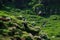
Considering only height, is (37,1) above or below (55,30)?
above

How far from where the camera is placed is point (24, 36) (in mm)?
83062

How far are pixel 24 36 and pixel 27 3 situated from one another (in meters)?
110

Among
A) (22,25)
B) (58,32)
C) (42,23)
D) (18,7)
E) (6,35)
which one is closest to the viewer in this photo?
(6,35)

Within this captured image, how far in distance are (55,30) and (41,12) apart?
32794 mm

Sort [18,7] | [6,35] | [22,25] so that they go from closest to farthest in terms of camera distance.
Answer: [6,35]
[22,25]
[18,7]

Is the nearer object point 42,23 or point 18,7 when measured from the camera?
point 42,23

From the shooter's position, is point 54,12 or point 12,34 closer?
point 12,34

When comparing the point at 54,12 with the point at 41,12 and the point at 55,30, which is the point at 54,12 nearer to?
the point at 41,12

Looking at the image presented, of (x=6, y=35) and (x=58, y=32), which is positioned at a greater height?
(x=6, y=35)

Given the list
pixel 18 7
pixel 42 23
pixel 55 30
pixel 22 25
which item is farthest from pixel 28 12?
pixel 22 25

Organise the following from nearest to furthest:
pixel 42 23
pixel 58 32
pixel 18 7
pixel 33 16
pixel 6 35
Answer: pixel 6 35
pixel 58 32
pixel 42 23
pixel 33 16
pixel 18 7

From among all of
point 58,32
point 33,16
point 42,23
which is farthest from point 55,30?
point 33,16

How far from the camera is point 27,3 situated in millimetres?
191750

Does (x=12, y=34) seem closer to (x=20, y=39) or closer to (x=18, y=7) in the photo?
(x=20, y=39)
